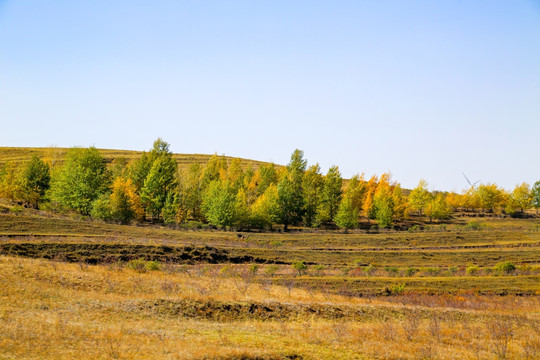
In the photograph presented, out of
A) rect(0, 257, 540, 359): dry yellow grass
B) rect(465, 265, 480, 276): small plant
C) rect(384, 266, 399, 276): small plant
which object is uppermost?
rect(0, 257, 540, 359): dry yellow grass

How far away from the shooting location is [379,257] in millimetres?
57812

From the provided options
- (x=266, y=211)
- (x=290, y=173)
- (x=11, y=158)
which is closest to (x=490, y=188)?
(x=290, y=173)

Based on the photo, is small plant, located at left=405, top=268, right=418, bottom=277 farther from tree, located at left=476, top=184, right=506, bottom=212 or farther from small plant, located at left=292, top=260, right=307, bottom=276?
tree, located at left=476, top=184, right=506, bottom=212

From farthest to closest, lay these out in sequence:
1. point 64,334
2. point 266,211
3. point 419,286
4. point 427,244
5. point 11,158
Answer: point 11,158
point 266,211
point 427,244
point 419,286
point 64,334

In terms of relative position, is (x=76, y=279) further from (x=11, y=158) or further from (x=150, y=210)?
→ (x=11, y=158)

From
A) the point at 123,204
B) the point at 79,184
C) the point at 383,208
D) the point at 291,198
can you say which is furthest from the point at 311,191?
the point at 79,184

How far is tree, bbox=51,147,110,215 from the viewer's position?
73.8 meters

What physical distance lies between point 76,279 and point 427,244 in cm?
5942

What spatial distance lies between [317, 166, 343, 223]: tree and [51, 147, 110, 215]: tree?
4371 centimetres

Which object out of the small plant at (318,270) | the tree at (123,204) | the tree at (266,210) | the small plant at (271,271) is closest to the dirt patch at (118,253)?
the small plant at (271,271)

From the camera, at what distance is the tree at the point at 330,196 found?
94688 mm

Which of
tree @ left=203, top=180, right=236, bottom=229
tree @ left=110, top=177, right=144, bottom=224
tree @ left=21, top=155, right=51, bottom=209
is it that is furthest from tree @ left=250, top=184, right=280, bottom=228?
tree @ left=21, top=155, right=51, bottom=209

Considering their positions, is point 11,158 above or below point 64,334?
above

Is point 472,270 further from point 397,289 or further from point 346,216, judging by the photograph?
point 346,216
